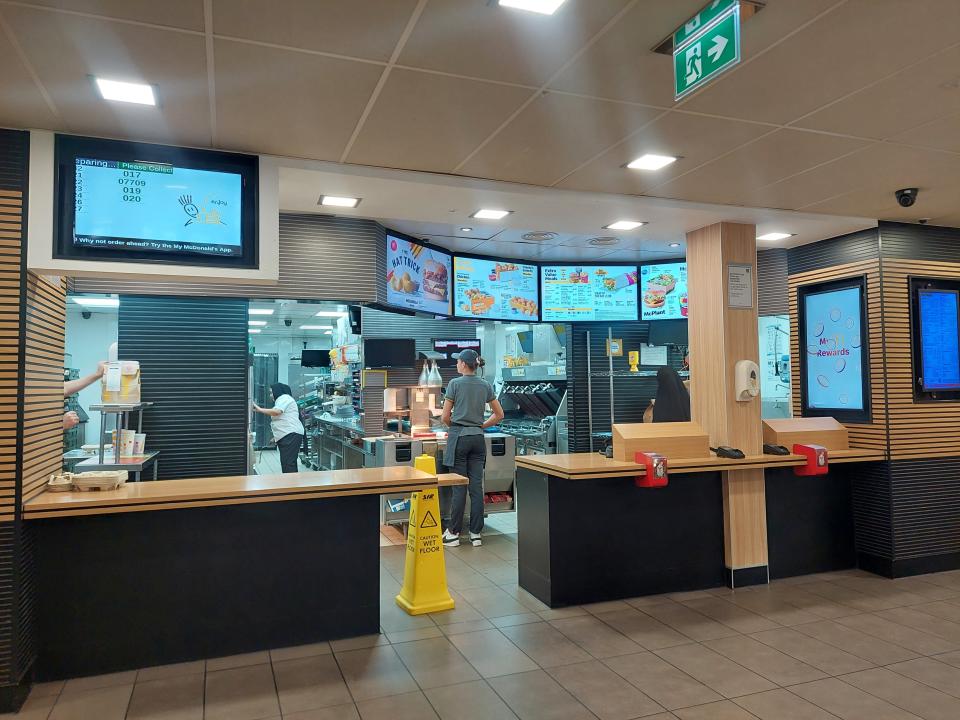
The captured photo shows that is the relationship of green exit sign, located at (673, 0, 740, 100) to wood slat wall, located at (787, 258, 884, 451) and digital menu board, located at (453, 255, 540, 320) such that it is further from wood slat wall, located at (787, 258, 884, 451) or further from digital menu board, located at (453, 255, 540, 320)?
digital menu board, located at (453, 255, 540, 320)

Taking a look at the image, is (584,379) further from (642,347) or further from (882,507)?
(882,507)

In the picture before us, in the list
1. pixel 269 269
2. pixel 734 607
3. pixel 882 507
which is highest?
pixel 269 269

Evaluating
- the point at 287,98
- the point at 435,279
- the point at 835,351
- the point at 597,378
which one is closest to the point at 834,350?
the point at 835,351

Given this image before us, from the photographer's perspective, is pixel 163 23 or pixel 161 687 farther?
pixel 161 687

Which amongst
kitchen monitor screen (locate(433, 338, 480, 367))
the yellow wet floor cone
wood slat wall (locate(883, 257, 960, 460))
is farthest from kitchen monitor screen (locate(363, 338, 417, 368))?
wood slat wall (locate(883, 257, 960, 460))

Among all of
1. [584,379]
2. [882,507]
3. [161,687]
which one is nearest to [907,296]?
[882,507]

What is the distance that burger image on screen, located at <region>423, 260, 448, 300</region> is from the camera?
6.44m

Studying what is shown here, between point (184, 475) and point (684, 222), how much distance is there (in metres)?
4.51

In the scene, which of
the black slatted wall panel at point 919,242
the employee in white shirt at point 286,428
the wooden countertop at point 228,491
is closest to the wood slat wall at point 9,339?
the wooden countertop at point 228,491

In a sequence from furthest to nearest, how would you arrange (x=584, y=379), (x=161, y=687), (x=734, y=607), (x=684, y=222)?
(x=584, y=379), (x=684, y=222), (x=734, y=607), (x=161, y=687)

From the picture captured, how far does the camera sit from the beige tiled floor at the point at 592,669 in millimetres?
3072

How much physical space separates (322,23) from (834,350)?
195 inches

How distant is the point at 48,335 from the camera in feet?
11.6

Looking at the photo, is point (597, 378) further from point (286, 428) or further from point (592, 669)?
point (592, 669)
